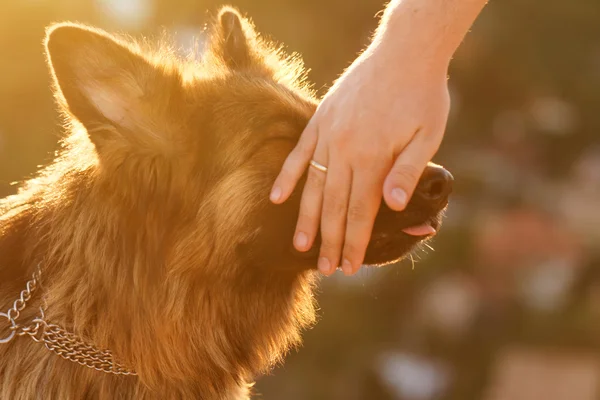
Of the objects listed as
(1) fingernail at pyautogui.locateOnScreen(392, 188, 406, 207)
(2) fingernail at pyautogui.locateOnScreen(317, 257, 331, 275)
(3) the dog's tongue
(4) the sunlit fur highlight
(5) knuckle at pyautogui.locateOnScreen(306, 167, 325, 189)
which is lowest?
(4) the sunlit fur highlight

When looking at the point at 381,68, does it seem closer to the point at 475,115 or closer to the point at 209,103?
the point at 209,103

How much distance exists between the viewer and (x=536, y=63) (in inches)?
433

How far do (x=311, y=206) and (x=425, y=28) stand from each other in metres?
0.70

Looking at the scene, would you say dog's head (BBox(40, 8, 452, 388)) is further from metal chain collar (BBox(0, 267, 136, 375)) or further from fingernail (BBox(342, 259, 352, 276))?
fingernail (BBox(342, 259, 352, 276))

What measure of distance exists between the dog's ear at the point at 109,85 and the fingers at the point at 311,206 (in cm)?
69

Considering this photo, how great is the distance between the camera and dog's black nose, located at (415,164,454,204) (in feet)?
8.93

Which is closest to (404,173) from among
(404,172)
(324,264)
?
(404,172)

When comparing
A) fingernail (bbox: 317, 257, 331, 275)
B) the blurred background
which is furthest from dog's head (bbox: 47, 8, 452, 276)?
the blurred background

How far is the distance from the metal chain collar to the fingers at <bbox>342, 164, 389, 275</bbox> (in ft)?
3.33

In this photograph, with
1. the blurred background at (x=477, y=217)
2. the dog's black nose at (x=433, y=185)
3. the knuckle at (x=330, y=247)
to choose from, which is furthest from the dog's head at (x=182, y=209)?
the blurred background at (x=477, y=217)

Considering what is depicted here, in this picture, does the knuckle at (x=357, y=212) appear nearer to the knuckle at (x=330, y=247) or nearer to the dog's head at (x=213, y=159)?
the knuckle at (x=330, y=247)

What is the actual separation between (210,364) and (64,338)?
0.62 m

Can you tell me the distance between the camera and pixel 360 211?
7.94 ft

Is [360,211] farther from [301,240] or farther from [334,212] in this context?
[301,240]
